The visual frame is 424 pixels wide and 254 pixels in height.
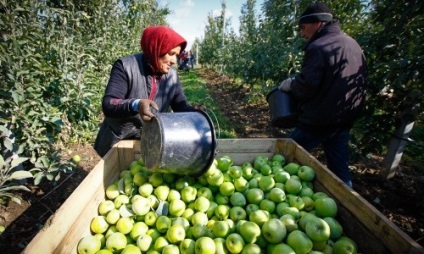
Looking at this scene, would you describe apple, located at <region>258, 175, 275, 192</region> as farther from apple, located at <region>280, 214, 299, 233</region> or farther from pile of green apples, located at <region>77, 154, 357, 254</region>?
apple, located at <region>280, 214, 299, 233</region>

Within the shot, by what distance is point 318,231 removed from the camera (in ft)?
4.27

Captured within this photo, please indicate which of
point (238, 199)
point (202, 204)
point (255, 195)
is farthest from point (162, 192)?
point (255, 195)

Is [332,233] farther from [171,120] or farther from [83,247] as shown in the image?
[83,247]

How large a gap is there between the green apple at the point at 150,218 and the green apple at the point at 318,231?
0.84m

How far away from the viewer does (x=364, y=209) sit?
4.40ft

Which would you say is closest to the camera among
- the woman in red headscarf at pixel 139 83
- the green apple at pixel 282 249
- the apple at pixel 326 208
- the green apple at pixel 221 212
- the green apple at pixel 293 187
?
the green apple at pixel 282 249

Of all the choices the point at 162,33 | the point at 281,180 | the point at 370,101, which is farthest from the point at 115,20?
the point at 281,180

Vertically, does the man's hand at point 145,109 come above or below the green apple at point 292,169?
above

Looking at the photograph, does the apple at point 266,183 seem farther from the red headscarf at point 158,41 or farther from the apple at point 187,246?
the red headscarf at point 158,41

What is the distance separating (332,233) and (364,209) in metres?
0.21

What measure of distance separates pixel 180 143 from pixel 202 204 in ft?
1.30

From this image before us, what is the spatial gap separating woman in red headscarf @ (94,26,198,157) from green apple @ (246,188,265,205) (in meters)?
0.71

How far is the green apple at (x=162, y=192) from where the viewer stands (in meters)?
1.68

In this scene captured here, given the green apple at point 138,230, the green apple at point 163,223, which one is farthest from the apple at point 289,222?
the green apple at point 138,230
